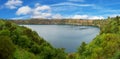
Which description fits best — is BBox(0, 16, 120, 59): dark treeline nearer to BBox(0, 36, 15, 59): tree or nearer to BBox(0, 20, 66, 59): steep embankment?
BBox(0, 20, 66, 59): steep embankment

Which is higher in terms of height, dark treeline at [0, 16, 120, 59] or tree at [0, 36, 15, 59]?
tree at [0, 36, 15, 59]

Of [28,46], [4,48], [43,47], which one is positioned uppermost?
[4,48]

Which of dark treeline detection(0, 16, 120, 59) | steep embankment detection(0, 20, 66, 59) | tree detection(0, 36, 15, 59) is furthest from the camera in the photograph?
steep embankment detection(0, 20, 66, 59)

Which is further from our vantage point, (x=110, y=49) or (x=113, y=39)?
(x=113, y=39)

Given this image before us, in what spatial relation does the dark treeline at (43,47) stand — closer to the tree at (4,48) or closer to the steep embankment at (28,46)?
the steep embankment at (28,46)

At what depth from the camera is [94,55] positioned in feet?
237

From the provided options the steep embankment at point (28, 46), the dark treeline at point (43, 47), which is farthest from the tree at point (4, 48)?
the steep embankment at point (28, 46)

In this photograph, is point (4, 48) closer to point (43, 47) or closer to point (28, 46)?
point (28, 46)

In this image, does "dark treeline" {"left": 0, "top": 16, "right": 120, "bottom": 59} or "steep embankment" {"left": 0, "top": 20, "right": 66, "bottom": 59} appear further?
"steep embankment" {"left": 0, "top": 20, "right": 66, "bottom": 59}

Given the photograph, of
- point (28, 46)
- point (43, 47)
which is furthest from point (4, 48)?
point (43, 47)

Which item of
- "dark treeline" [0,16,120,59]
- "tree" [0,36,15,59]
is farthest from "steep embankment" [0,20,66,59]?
"tree" [0,36,15,59]

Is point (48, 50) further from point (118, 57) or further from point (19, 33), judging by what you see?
point (118, 57)

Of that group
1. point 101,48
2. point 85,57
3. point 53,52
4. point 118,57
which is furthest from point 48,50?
point 118,57

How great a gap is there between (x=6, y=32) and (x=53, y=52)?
51.9 feet
